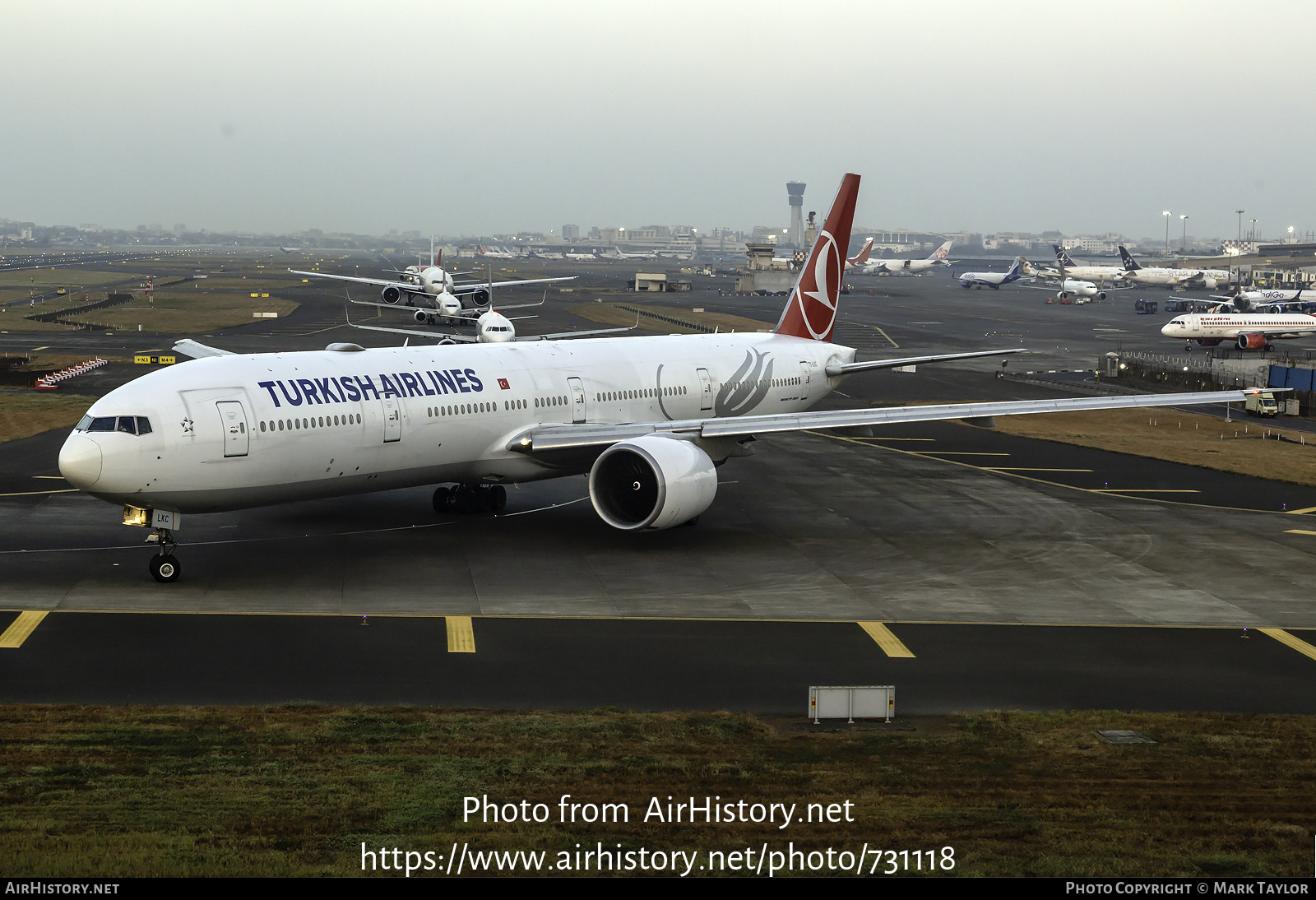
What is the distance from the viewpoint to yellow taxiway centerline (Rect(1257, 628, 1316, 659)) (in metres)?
24.9

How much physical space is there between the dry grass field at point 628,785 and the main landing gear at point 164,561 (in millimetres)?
8833

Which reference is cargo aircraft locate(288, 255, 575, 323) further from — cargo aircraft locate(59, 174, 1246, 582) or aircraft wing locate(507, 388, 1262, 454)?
aircraft wing locate(507, 388, 1262, 454)

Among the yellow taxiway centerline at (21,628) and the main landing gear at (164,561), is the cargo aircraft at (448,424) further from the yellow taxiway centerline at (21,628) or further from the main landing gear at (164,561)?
the yellow taxiway centerline at (21,628)

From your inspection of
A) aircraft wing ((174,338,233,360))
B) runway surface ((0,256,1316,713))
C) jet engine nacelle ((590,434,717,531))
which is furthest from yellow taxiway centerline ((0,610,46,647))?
aircraft wing ((174,338,233,360))

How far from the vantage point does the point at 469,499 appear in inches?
1417

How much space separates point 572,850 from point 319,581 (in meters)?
16.0

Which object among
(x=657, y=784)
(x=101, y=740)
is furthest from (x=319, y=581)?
(x=657, y=784)

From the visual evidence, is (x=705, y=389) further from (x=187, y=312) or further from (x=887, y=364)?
(x=187, y=312)

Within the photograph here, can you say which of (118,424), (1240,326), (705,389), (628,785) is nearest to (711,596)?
(628,785)

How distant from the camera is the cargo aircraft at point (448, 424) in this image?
26.9m

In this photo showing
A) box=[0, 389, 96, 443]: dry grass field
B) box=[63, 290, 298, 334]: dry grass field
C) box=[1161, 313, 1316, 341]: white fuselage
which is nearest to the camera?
box=[0, 389, 96, 443]: dry grass field

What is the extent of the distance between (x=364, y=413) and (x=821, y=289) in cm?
2127

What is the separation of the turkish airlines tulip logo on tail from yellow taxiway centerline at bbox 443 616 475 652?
2348 cm

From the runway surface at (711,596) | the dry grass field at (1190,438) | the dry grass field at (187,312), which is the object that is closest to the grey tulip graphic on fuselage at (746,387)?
the runway surface at (711,596)
